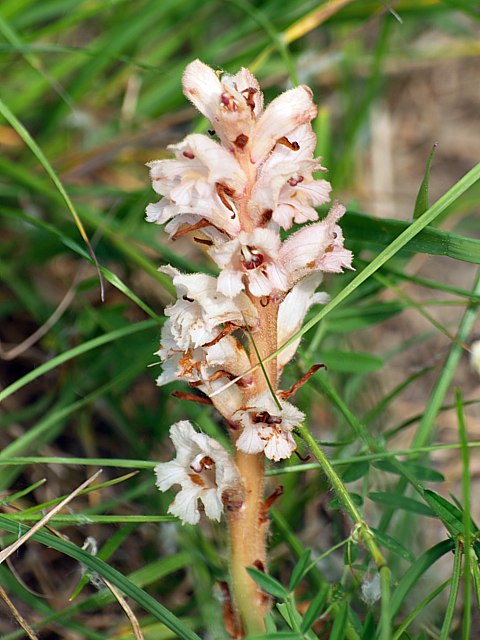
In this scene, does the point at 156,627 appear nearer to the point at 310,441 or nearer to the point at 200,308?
the point at 310,441

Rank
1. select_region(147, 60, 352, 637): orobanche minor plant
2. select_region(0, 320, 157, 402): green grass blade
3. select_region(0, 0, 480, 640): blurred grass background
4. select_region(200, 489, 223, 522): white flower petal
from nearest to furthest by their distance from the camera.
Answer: select_region(147, 60, 352, 637): orobanche minor plant, select_region(200, 489, 223, 522): white flower petal, select_region(0, 320, 157, 402): green grass blade, select_region(0, 0, 480, 640): blurred grass background

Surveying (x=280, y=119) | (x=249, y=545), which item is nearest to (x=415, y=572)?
(x=249, y=545)

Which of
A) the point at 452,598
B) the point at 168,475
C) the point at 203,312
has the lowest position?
the point at 452,598

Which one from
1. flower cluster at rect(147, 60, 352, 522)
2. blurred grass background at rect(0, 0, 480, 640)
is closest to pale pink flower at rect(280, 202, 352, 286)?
flower cluster at rect(147, 60, 352, 522)

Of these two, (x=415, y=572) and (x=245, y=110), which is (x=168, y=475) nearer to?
(x=415, y=572)

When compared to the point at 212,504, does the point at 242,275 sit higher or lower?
higher

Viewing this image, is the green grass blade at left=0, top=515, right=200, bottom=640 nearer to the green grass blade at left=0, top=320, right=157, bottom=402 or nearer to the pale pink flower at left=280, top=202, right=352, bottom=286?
the green grass blade at left=0, top=320, right=157, bottom=402

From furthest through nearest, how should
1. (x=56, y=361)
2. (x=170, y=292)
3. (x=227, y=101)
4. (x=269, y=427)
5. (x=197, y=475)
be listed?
1. (x=170, y=292)
2. (x=56, y=361)
3. (x=197, y=475)
4. (x=269, y=427)
5. (x=227, y=101)

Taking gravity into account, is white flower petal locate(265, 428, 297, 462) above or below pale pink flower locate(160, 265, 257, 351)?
below
